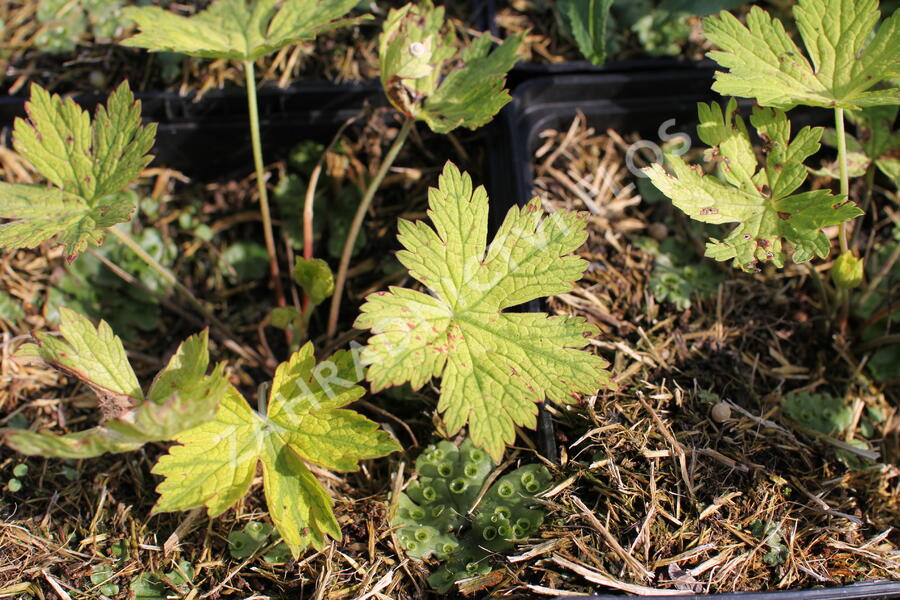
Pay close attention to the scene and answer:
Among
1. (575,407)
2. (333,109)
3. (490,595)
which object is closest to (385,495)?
(490,595)

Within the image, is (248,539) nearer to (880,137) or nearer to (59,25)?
(59,25)

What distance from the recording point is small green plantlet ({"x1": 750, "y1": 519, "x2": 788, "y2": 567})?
1.71 m

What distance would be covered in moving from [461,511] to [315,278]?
0.74 meters

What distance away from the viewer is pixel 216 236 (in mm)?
2469

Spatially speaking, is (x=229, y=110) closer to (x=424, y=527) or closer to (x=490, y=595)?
(x=424, y=527)

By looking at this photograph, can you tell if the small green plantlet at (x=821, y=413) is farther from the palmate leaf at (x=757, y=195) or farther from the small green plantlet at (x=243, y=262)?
the small green plantlet at (x=243, y=262)

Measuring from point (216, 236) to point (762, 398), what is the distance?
6.07 ft

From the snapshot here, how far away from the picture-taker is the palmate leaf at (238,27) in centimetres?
194

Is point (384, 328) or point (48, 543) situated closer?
point (384, 328)

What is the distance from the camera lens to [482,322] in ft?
5.67

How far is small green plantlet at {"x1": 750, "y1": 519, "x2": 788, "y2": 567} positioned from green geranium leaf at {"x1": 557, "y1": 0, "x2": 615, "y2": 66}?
1.44 meters

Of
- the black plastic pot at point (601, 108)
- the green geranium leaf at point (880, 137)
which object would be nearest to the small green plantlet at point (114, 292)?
the black plastic pot at point (601, 108)

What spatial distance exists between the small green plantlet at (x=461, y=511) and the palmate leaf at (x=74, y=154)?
109 cm

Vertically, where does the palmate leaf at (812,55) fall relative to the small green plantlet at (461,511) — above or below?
above
